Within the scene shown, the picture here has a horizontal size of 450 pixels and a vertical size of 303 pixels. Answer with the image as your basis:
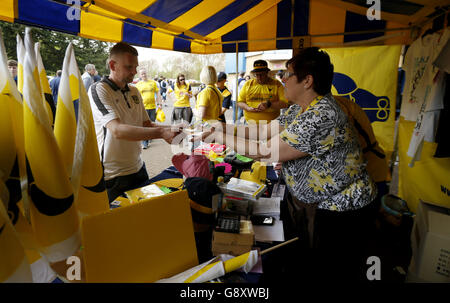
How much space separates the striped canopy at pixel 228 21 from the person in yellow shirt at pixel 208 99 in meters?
0.35

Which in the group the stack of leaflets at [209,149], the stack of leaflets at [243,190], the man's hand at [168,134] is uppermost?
the man's hand at [168,134]

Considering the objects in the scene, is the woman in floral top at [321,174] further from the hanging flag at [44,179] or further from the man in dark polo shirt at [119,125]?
the hanging flag at [44,179]

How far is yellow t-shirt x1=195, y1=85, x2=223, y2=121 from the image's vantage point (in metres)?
3.79

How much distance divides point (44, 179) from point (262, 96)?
11.5ft

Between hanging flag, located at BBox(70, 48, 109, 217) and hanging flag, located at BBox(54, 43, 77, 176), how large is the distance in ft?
0.07

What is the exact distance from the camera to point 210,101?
3842 millimetres

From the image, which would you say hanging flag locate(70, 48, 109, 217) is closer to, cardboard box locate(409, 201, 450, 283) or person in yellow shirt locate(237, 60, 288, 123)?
cardboard box locate(409, 201, 450, 283)

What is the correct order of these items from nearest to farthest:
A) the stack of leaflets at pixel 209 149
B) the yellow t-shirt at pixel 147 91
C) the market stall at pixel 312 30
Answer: the market stall at pixel 312 30
the stack of leaflets at pixel 209 149
the yellow t-shirt at pixel 147 91

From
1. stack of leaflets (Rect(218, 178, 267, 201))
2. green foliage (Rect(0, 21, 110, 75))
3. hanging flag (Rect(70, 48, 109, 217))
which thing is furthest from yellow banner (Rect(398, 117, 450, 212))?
green foliage (Rect(0, 21, 110, 75))

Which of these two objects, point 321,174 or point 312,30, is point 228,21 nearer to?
point 312,30

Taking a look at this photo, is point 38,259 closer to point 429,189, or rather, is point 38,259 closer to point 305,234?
point 305,234


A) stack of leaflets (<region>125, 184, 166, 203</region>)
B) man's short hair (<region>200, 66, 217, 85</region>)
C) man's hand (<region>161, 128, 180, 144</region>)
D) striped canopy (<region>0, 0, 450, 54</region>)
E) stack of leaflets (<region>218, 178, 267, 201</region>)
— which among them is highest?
striped canopy (<region>0, 0, 450, 54</region>)

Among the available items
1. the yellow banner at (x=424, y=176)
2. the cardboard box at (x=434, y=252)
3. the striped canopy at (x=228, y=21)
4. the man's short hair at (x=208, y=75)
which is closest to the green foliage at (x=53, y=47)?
the man's short hair at (x=208, y=75)

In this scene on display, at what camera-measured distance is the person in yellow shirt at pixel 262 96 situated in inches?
148
